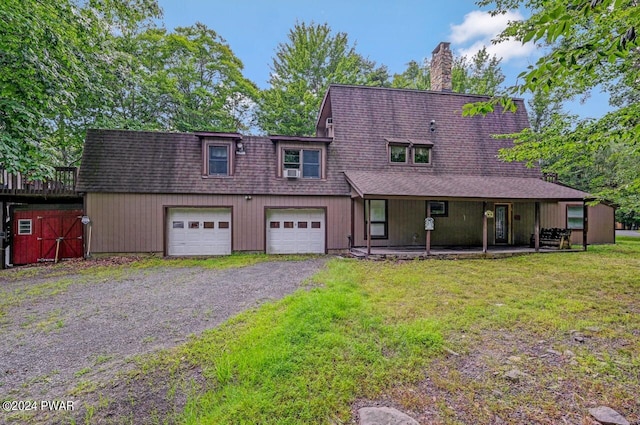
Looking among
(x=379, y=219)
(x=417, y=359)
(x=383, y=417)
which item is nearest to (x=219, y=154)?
(x=379, y=219)

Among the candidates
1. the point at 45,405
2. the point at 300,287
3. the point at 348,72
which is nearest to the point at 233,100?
the point at 348,72

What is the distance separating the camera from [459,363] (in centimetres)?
310

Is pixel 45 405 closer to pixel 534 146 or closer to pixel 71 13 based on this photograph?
pixel 534 146

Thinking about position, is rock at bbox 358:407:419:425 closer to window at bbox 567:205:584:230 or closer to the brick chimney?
the brick chimney

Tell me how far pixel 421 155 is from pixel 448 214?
2.71 m

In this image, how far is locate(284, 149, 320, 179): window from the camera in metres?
11.7

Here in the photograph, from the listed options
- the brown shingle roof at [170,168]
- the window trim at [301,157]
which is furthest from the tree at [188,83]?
the window trim at [301,157]

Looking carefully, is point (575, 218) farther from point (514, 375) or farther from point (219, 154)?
point (219, 154)

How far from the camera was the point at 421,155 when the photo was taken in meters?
12.7

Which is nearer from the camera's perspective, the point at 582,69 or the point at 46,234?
the point at 582,69

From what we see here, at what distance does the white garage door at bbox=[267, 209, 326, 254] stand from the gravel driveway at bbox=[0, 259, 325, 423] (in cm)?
343

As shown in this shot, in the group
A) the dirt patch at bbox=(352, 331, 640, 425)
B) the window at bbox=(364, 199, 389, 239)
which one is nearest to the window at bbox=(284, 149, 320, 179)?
the window at bbox=(364, 199, 389, 239)

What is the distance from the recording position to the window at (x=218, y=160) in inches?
442

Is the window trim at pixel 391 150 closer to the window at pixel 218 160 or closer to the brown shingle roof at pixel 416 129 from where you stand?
the brown shingle roof at pixel 416 129
